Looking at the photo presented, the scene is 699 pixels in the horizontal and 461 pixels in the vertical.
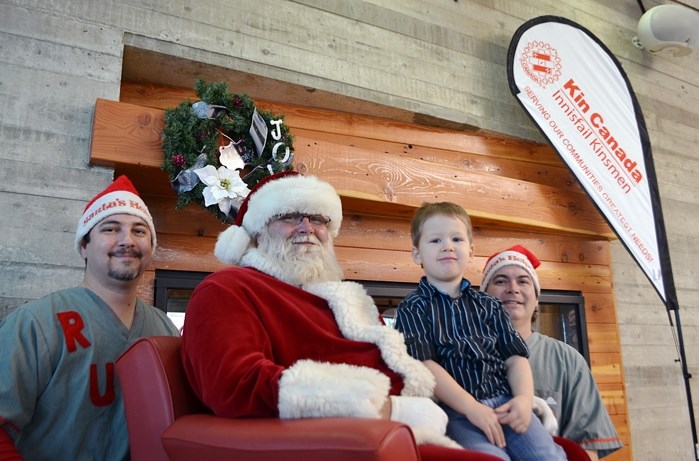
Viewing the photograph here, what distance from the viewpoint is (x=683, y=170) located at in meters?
4.47

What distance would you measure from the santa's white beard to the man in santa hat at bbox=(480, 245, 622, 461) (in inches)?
33.0

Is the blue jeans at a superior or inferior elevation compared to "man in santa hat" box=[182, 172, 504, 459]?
inferior

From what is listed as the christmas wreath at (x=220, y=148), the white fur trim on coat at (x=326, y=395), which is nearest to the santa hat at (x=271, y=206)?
the christmas wreath at (x=220, y=148)

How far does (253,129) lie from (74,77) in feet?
2.51

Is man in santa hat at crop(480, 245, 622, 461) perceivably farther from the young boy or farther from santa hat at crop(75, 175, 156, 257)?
santa hat at crop(75, 175, 156, 257)

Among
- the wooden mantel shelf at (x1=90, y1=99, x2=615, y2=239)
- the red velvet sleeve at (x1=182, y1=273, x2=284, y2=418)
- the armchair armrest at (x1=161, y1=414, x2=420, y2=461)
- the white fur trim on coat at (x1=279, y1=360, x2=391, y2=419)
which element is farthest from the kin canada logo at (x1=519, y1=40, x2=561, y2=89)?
the armchair armrest at (x1=161, y1=414, x2=420, y2=461)

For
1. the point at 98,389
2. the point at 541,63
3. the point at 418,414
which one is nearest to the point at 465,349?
the point at 418,414

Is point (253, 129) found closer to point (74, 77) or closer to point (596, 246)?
point (74, 77)

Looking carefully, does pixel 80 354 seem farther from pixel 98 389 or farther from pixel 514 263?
pixel 514 263

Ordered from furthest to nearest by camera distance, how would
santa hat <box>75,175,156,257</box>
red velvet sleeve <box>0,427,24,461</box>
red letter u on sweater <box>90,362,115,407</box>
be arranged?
santa hat <box>75,175,156,257</box>, red letter u on sweater <box>90,362,115,407</box>, red velvet sleeve <box>0,427,24,461</box>

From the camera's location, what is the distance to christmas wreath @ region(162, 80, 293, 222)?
227cm

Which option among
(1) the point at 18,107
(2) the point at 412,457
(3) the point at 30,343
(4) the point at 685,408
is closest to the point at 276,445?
(2) the point at 412,457

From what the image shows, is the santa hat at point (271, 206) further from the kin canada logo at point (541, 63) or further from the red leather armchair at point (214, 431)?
the kin canada logo at point (541, 63)

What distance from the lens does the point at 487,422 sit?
140cm
